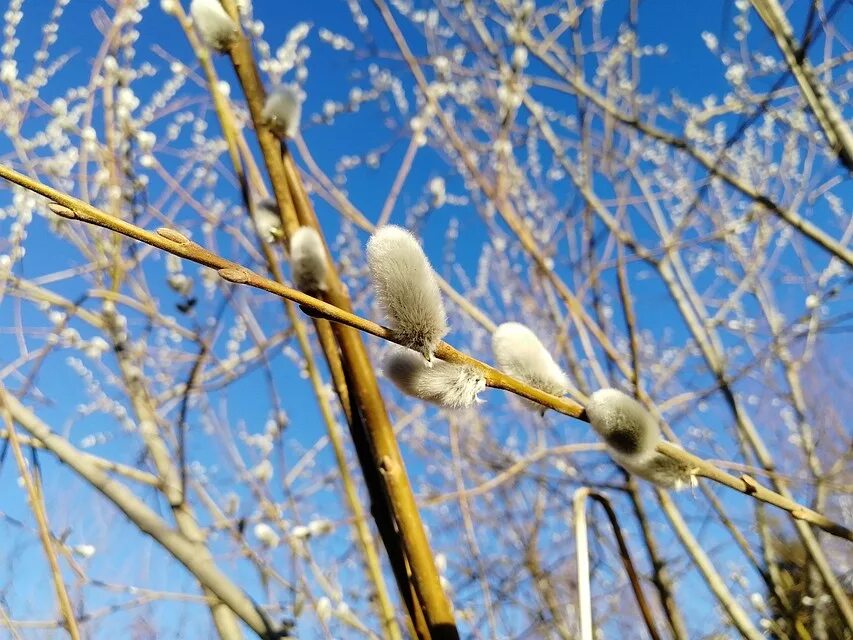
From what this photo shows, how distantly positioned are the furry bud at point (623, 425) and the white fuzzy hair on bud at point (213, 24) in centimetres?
59

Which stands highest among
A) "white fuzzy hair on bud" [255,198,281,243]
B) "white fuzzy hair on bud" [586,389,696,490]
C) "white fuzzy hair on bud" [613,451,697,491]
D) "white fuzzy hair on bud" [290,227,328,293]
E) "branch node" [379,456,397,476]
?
"white fuzzy hair on bud" [255,198,281,243]

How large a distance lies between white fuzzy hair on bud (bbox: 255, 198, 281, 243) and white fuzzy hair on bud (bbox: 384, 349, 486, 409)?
0.35 meters

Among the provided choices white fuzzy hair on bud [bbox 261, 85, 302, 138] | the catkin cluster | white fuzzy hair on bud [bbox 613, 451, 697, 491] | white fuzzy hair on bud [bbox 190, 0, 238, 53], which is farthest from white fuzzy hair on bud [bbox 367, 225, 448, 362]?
white fuzzy hair on bud [bbox 190, 0, 238, 53]

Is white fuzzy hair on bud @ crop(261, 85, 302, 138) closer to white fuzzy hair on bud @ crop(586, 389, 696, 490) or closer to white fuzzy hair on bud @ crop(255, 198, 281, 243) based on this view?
white fuzzy hair on bud @ crop(255, 198, 281, 243)

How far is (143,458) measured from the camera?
4.65 ft

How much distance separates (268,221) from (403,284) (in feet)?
1.30

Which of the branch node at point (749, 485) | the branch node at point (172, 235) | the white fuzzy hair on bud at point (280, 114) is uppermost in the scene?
the white fuzzy hair on bud at point (280, 114)

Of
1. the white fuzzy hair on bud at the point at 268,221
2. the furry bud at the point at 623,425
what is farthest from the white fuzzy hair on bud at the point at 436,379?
the white fuzzy hair on bud at the point at 268,221

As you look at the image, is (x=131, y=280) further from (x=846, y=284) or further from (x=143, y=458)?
(x=846, y=284)

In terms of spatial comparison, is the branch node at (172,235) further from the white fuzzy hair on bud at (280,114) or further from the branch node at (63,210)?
the white fuzzy hair on bud at (280,114)

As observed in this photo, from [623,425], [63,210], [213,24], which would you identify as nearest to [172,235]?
[63,210]

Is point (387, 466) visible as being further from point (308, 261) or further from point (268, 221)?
point (268, 221)

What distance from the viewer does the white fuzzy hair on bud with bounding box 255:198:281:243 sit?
78 cm

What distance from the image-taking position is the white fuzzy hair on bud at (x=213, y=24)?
2.49 feet
